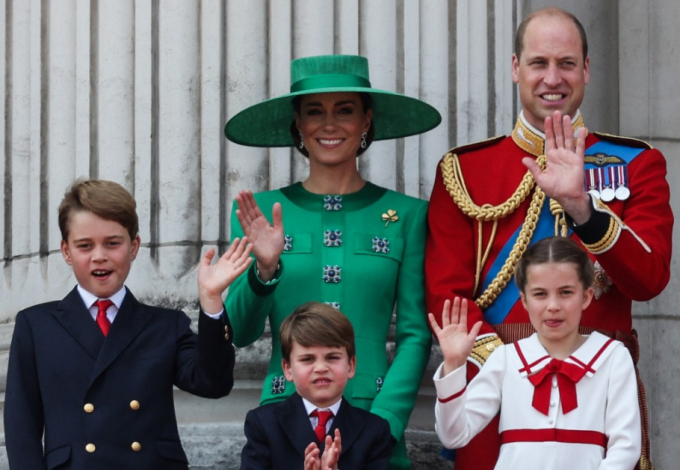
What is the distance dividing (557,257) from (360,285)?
0.73 meters

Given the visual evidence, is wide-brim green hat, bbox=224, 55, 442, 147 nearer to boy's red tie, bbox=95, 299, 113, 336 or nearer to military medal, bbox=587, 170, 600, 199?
military medal, bbox=587, 170, 600, 199

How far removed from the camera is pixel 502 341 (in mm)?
5176

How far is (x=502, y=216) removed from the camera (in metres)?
5.34

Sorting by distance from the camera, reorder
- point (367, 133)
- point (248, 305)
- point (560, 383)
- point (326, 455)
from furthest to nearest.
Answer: point (367, 133) → point (248, 305) → point (560, 383) → point (326, 455)

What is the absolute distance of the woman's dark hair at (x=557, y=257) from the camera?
4.94 metres

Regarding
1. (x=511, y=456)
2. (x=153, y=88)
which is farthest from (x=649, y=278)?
(x=153, y=88)

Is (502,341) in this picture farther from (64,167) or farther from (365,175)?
(64,167)

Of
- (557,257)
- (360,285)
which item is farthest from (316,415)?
(557,257)

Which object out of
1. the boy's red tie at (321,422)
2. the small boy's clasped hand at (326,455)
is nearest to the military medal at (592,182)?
the boy's red tie at (321,422)

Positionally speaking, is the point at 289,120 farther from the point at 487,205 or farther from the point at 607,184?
the point at 607,184

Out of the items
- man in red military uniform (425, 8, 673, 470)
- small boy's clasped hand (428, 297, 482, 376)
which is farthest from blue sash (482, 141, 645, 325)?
small boy's clasped hand (428, 297, 482, 376)

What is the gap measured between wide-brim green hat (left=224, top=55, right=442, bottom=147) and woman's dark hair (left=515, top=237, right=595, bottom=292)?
2.72 ft

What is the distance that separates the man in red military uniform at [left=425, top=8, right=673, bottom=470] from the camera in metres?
4.99

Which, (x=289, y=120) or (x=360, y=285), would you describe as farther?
(x=289, y=120)
